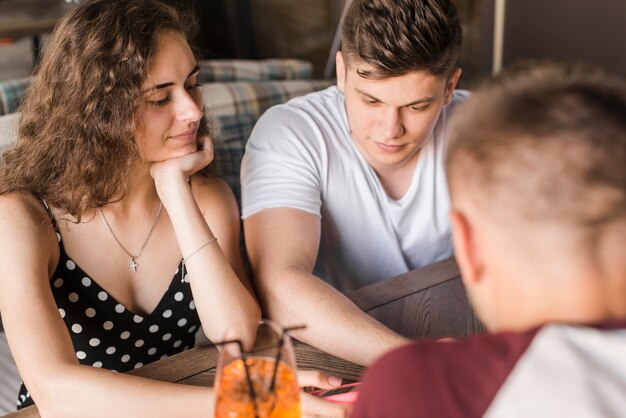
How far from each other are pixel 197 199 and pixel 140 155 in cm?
19

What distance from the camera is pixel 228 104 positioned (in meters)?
2.28

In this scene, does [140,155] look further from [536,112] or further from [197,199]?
[536,112]

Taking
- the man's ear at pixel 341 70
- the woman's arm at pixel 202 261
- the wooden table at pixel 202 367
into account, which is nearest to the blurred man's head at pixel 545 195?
the wooden table at pixel 202 367

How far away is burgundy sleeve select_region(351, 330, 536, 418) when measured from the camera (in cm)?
68

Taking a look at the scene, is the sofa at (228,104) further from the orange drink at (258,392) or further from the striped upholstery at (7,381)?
the orange drink at (258,392)

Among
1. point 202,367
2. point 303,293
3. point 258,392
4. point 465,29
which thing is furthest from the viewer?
point 465,29

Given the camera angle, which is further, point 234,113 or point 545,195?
point 234,113

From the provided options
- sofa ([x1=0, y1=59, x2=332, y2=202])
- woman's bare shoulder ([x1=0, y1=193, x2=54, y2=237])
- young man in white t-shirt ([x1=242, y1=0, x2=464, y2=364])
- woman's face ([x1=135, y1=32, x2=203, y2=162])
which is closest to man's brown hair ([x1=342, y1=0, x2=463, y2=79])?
young man in white t-shirt ([x1=242, y1=0, x2=464, y2=364])

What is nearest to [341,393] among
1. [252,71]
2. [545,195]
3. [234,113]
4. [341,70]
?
[545,195]

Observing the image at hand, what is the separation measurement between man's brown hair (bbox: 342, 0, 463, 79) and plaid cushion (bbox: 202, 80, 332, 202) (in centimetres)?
55

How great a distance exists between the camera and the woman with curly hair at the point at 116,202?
4.84 feet

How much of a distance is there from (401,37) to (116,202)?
0.70 m

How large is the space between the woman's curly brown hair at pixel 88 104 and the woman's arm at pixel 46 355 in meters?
0.08

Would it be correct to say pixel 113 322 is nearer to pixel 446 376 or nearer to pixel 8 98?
pixel 8 98
